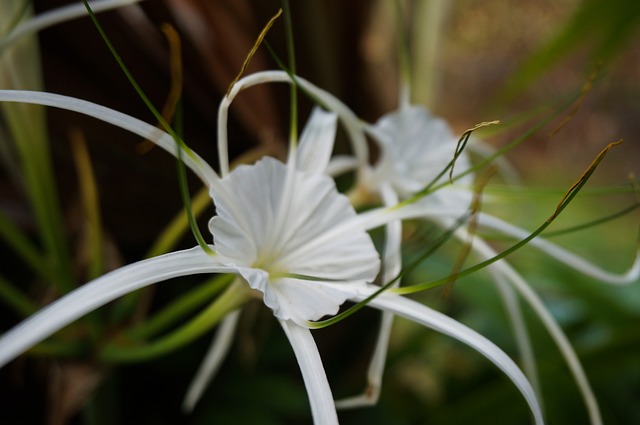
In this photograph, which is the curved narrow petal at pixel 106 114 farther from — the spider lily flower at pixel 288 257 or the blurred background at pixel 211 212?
the blurred background at pixel 211 212

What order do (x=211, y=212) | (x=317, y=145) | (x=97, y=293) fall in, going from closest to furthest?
(x=97, y=293) → (x=317, y=145) → (x=211, y=212)

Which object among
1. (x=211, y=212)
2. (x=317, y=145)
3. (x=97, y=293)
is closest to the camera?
(x=97, y=293)

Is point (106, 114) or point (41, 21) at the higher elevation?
point (41, 21)

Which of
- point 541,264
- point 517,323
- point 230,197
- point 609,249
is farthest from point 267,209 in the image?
point 609,249

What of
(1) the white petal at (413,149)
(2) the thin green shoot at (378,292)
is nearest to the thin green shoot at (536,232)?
(2) the thin green shoot at (378,292)

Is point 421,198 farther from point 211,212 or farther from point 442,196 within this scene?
point 211,212

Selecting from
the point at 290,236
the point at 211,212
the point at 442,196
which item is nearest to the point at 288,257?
the point at 290,236

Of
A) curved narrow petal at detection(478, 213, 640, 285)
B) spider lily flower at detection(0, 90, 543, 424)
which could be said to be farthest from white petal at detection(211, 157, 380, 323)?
curved narrow petal at detection(478, 213, 640, 285)

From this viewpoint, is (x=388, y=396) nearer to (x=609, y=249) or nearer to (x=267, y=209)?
(x=609, y=249)
